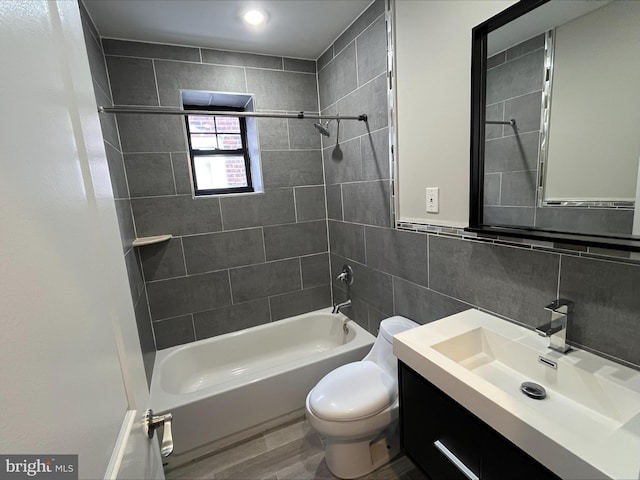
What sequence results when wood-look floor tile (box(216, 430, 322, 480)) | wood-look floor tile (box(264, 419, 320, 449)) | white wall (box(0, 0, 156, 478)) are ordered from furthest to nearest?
→ 1. wood-look floor tile (box(264, 419, 320, 449))
2. wood-look floor tile (box(216, 430, 322, 480))
3. white wall (box(0, 0, 156, 478))

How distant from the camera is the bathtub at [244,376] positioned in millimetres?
1686

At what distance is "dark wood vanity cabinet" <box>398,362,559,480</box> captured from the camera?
78 cm

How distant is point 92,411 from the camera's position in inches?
18.2

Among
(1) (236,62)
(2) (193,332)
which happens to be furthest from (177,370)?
(1) (236,62)

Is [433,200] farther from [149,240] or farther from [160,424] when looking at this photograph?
[149,240]

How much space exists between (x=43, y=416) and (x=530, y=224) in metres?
1.39

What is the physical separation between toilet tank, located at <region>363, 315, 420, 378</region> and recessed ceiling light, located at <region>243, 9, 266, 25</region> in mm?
1971

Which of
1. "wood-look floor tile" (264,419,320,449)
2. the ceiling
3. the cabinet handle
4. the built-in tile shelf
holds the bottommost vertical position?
"wood-look floor tile" (264,419,320,449)

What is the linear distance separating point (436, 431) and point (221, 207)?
1943 millimetres

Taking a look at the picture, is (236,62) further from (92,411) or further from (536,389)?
(536,389)

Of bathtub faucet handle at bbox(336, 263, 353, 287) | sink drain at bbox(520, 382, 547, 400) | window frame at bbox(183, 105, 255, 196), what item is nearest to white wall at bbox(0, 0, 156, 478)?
sink drain at bbox(520, 382, 547, 400)

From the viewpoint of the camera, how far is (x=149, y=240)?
78.1 inches

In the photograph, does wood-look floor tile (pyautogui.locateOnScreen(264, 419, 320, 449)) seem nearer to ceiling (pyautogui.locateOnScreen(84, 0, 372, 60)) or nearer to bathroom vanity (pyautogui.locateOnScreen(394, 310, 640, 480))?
bathroom vanity (pyautogui.locateOnScreen(394, 310, 640, 480))

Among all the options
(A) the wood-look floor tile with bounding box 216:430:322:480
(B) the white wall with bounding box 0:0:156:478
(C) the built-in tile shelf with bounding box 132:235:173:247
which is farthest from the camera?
(C) the built-in tile shelf with bounding box 132:235:173:247
